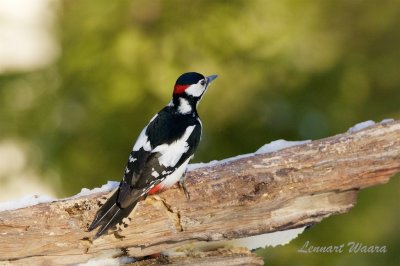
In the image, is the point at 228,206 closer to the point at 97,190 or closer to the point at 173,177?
the point at 173,177

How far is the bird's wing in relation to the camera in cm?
288

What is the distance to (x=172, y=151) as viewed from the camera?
10.0 feet

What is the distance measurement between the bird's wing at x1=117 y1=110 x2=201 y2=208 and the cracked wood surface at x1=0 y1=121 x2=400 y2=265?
0.08 m

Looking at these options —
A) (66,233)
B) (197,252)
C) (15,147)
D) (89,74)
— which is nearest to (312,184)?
(197,252)

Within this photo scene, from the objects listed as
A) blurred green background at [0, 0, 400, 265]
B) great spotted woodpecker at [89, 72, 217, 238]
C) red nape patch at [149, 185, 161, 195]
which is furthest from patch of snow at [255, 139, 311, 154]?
blurred green background at [0, 0, 400, 265]

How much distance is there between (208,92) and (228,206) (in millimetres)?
1821

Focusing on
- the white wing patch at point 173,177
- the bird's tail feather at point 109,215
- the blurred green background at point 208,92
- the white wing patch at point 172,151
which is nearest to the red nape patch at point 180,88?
the white wing patch at point 172,151

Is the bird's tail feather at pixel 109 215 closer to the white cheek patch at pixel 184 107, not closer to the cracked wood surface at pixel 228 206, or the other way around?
the cracked wood surface at pixel 228 206

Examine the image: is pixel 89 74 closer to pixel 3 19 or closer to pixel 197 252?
pixel 3 19

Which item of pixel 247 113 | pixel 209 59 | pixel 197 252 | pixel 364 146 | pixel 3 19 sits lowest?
pixel 197 252

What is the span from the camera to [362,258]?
5.01 metres

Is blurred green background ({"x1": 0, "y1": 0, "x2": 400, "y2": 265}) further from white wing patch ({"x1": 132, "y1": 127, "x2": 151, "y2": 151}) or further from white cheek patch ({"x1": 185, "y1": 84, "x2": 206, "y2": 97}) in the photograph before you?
white wing patch ({"x1": 132, "y1": 127, "x2": 151, "y2": 151})

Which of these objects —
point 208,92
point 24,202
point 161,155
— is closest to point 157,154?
point 161,155

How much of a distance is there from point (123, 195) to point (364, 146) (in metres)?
0.92
